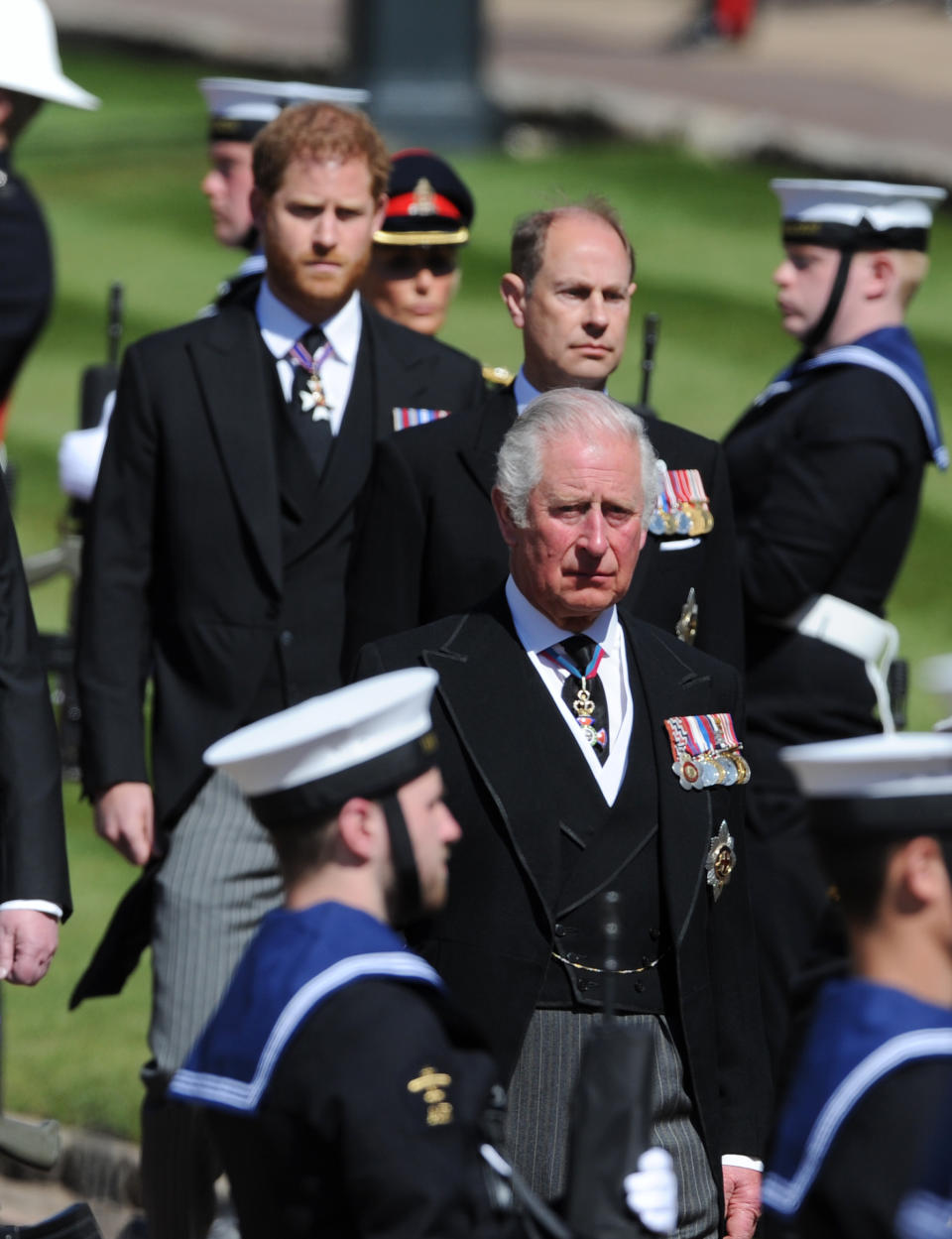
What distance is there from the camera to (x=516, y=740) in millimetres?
4094

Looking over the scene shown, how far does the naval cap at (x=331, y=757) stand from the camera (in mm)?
3195

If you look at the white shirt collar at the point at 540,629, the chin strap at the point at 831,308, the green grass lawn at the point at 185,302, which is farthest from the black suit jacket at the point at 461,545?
the green grass lawn at the point at 185,302

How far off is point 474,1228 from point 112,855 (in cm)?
512

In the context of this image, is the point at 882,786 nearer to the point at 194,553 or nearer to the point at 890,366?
the point at 194,553

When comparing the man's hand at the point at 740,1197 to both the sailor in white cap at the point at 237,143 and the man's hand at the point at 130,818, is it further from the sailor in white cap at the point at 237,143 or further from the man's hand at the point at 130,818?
the sailor in white cap at the point at 237,143

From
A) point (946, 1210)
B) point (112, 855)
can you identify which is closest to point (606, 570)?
point (946, 1210)

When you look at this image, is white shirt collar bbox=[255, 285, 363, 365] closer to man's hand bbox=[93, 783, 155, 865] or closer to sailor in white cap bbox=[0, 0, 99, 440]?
sailor in white cap bbox=[0, 0, 99, 440]

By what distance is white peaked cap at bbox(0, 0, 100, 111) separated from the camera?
582 cm

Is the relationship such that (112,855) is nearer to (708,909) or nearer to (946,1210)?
(708,909)

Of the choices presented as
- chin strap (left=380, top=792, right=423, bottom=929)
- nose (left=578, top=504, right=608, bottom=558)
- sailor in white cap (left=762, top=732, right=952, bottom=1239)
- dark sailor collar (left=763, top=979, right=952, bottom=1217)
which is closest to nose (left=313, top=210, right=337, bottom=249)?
nose (left=578, top=504, right=608, bottom=558)

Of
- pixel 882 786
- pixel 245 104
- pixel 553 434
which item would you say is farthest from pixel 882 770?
pixel 245 104

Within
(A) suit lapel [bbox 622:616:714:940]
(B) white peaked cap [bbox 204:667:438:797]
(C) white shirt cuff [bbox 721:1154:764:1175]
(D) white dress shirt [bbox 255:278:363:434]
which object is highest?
(D) white dress shirt [bbox 255:278:363:434]

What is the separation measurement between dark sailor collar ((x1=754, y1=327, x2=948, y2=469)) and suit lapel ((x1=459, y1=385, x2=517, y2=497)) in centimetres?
123

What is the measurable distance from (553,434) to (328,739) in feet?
3.79
